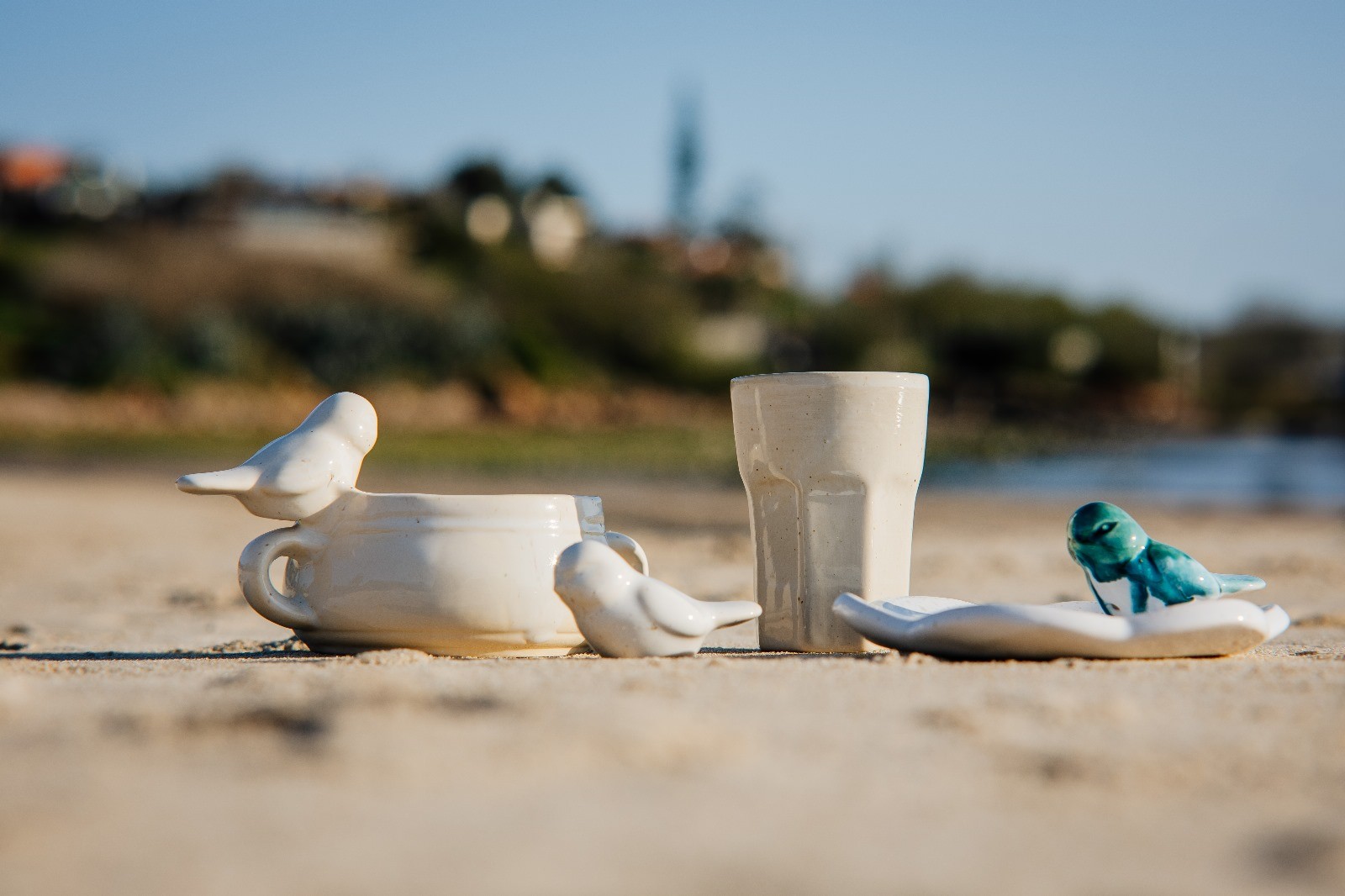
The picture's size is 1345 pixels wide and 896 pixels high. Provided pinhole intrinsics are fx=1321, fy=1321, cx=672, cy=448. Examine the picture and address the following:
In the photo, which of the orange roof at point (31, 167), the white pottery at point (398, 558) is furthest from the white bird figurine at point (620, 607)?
the orange roof at point (31, 167)

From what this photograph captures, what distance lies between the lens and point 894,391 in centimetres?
306

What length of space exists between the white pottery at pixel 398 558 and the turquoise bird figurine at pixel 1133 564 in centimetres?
99

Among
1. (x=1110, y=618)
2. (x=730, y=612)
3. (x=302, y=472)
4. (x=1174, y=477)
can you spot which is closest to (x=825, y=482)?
(x=730, y=612)

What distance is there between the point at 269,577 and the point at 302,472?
24cm

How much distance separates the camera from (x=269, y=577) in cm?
289

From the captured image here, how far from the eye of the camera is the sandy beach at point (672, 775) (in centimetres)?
142

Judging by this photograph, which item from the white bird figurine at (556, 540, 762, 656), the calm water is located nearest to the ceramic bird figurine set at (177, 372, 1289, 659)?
the white bird figurine at (556, 540, 762, 656)

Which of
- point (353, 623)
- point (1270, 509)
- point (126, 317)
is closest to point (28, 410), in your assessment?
point (126, 317)

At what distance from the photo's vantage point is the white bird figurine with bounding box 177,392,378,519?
283cm

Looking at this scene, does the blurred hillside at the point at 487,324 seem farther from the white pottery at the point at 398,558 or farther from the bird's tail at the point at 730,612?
the bird's tail at the point at 730,612

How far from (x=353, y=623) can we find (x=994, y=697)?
1.40 m

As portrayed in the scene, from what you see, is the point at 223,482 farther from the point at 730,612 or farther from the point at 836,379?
the point at 836,379

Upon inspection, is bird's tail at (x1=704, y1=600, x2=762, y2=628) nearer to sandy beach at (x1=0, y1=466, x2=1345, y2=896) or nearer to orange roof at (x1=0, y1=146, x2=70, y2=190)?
sandy beach at (x1=0, y1=466, x2=1345, y2=896)

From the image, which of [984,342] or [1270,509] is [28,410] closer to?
[1270,509]
